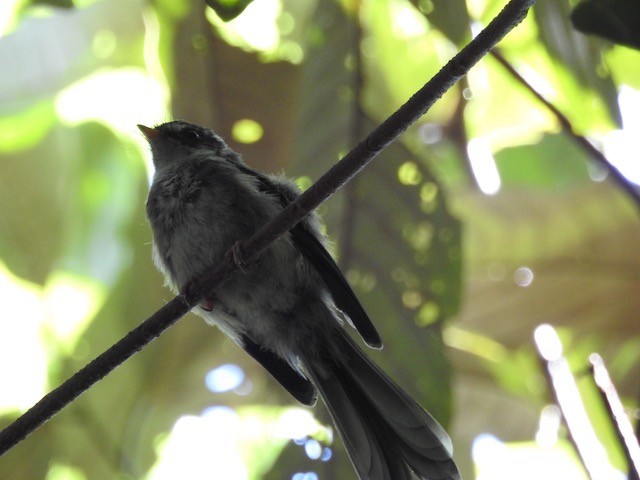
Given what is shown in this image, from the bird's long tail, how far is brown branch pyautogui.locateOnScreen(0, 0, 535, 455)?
0.89 m

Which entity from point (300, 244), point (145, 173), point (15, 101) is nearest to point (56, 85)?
point (15, 101)

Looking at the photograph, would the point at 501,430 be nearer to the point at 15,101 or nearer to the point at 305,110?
the point at 305,110

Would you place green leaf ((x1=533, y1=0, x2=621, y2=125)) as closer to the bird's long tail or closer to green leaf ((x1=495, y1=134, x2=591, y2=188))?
green leaf ((x1=495, y1=134, x2=591, y2=188))

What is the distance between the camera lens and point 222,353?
4488 mm

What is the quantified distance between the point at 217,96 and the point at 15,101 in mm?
1090

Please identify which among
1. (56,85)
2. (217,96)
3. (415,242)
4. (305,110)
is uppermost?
(56,85)

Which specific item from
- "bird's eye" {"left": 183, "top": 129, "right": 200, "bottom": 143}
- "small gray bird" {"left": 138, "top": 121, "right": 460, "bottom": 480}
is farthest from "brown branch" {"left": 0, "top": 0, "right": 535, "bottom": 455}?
"bird's eye" {"left": 183, "top": 129, "right": 200, "bottom": 143}

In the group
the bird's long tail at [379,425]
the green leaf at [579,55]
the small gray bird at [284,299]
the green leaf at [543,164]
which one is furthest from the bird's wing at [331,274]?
the green leaf at [543,164]

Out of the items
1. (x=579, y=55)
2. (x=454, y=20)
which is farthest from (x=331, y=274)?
(x=579, y=55)

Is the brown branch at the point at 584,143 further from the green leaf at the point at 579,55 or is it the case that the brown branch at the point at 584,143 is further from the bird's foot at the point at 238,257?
the bird's foot at the point at 238,257

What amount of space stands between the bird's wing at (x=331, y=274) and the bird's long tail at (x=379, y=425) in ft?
0.82

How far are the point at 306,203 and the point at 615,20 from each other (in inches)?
33.4

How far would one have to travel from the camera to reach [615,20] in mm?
2064

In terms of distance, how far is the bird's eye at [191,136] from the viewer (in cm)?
434
